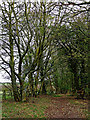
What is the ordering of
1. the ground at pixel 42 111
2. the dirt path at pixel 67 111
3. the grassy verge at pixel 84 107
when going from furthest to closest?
the grassy verge at pixel 84 107 → the dirt path at pixel 67 111 → the ground at pixel 42 111

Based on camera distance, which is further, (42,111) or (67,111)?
(67,111)

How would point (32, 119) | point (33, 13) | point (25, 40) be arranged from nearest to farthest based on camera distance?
point (32, 119)
point (33, 13)
point (25, 40)

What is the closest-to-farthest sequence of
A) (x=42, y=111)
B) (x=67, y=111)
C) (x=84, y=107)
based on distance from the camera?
(x=42, y=111) → (x=67, y=111) → (x=84, y=107)

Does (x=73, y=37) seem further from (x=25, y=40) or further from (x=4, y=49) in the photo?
(x=4, y=49)

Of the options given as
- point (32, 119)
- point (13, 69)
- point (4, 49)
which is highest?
point (4, 49)

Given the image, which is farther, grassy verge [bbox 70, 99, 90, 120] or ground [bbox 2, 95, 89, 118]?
grassy verge [bbox 70, 99, 90, 120]

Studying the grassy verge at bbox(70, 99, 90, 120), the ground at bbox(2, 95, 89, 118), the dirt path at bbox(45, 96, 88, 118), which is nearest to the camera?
the ground at bbox(2, 95, 89, 118)

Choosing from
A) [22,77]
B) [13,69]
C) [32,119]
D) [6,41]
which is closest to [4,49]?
[6,41]

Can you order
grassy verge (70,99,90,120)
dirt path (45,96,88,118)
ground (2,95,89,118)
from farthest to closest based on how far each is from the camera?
1. grassy verge (70,99,90,120)
2. dirt path (45,96,88,118)
3. ground (2,95,89,118)

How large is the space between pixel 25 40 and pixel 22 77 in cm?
435

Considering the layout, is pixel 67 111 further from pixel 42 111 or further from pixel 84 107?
pixel 84 107

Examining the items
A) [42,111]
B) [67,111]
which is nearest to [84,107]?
[67,111]

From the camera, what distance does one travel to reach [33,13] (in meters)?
13.5

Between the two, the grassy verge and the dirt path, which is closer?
the dirt path
